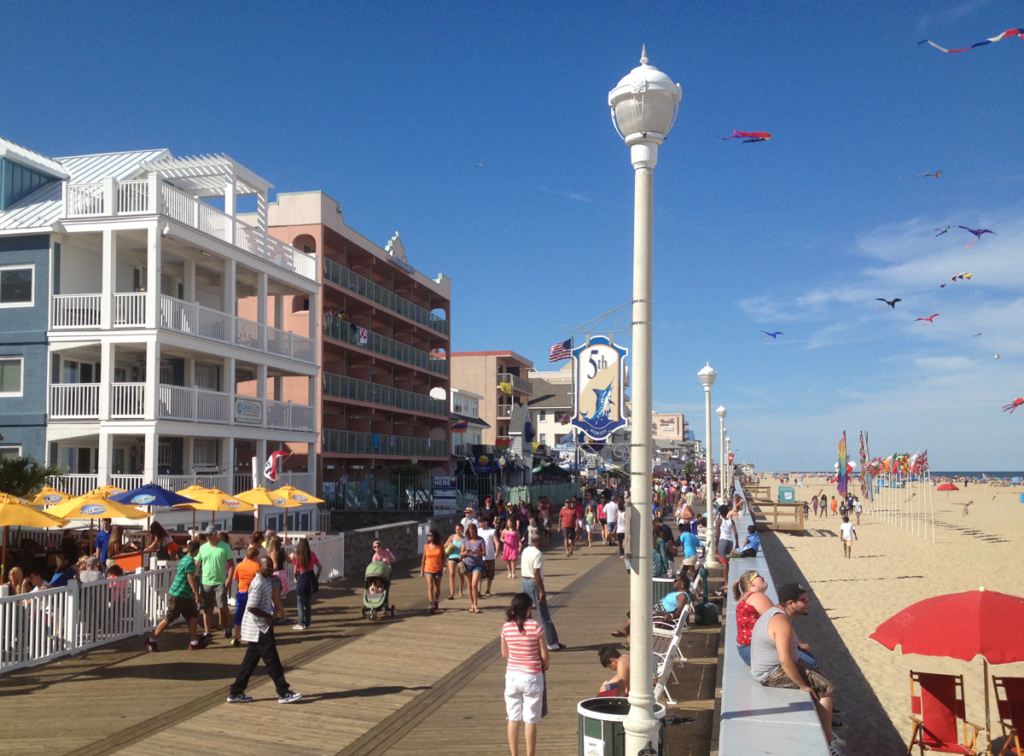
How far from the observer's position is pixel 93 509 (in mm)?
13398

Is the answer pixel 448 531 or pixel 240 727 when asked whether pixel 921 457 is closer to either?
pixel 448 531

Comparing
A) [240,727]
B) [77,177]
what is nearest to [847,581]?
[240,727]

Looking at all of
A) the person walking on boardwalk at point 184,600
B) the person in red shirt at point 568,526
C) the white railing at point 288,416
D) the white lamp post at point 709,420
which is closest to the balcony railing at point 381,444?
the white railing at point 288,416

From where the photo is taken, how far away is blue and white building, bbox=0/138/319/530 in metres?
21.6

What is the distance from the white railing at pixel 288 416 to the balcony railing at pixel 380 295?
7093 millimetres

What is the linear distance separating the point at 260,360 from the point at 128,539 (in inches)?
345

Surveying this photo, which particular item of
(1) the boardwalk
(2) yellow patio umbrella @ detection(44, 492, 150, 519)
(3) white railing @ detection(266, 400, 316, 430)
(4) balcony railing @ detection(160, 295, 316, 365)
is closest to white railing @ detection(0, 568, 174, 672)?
(1) the boardwalk

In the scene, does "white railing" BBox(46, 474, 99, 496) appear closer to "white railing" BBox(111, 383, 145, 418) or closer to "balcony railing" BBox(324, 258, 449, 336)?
"white railing" BBox(111, 383, 145, 418)

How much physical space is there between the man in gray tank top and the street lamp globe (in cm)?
1154

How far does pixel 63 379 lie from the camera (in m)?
22.9

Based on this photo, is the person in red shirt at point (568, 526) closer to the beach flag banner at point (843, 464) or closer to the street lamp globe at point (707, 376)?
the street lamp globe at point (707, 376)

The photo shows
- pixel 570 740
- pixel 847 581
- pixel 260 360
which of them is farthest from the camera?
pixel 260 360

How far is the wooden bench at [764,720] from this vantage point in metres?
6.00

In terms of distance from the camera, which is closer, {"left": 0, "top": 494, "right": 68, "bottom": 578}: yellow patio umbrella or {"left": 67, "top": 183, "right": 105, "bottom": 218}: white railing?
{"left": 0, "top": 494, "right": 68, "bottom": 578}: yellow patio umbrella
